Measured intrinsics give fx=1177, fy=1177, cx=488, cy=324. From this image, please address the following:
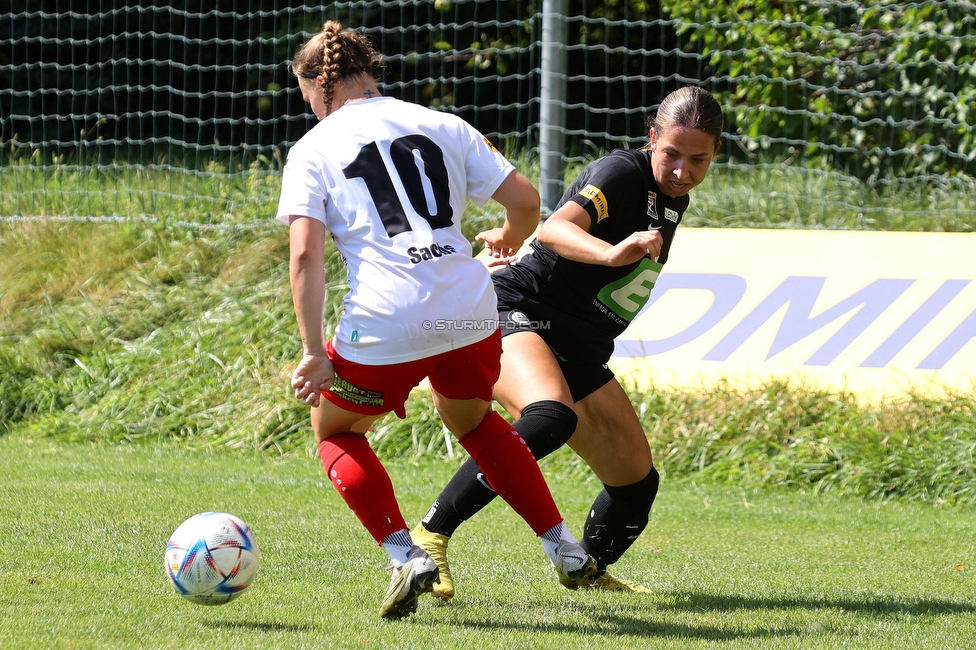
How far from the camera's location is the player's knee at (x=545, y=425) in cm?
412

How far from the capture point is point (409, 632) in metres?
3.62

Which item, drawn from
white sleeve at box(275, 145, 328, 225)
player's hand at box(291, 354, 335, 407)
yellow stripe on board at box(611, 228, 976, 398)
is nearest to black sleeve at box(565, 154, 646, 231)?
white sleeve at box(275, 145, 328, 225)

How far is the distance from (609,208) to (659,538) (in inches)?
82.8

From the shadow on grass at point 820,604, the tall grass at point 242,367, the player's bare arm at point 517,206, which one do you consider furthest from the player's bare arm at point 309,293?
the tall grass at point 242,367

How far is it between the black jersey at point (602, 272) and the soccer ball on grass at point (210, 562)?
1.42 m

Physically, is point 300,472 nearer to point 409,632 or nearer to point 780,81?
point 409,632

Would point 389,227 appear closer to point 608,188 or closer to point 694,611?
point 608,188

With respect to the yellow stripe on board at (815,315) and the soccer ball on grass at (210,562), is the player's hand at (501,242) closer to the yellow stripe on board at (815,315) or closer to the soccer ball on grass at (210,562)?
the soccer ball on grass at (210,562)

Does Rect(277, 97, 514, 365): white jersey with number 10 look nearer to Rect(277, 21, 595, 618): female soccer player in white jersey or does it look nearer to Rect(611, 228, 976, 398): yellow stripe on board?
Rect(277, 21, 595, 618): female soccer player in white jersey

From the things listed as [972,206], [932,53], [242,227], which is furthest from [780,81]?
[242,227]

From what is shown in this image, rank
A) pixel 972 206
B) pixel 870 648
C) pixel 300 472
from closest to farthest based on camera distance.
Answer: pixel 870 648, pixel 300 472, pixel 972 206

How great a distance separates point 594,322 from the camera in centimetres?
455

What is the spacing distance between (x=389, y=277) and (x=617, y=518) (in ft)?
5.21

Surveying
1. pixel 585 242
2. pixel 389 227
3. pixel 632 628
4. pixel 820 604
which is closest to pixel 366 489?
pixel 389 227
